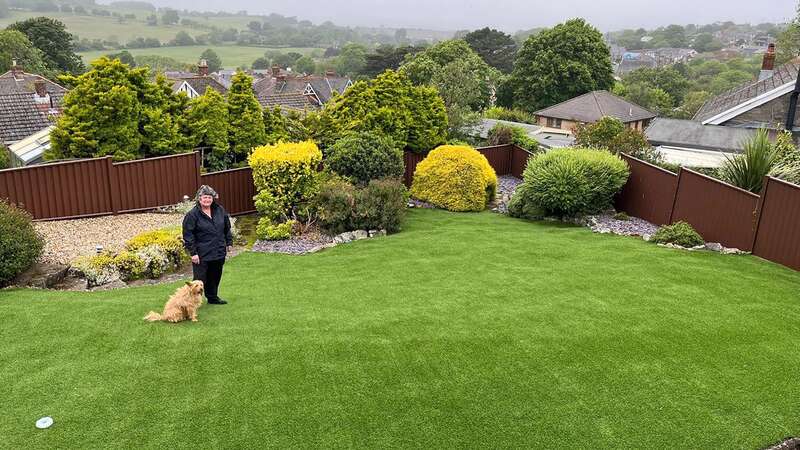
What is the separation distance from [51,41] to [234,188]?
61582 millimetres

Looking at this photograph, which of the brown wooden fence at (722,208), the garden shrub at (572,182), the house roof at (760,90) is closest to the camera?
the brown wooden fence at (722,208)

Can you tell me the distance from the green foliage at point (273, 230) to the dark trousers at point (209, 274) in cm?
550

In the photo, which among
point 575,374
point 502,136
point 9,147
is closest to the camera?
point 575,374

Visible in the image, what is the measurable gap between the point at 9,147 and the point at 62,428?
69.9 feet

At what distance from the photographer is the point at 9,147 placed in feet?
72.9

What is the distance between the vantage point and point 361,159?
649 inches

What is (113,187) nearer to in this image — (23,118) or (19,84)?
(23,118)

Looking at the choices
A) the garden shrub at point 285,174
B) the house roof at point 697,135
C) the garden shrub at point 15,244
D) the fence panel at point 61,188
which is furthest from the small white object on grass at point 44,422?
the house roof at point 697,135

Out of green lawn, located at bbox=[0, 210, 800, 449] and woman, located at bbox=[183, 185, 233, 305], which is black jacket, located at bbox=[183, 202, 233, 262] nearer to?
woman, located at bbox=[183, 185, 233, 305]

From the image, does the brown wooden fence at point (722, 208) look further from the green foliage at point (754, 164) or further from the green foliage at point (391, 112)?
the green foliage at point (391, 112)

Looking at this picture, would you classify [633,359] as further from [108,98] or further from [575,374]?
[108,98]

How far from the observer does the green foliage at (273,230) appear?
1427 cm

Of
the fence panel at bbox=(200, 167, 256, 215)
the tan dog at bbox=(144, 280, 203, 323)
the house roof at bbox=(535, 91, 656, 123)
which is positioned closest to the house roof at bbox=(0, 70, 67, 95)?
the fence panel at bbox=(200, 167, 256, 215)

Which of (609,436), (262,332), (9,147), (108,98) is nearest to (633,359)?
(609,436)
